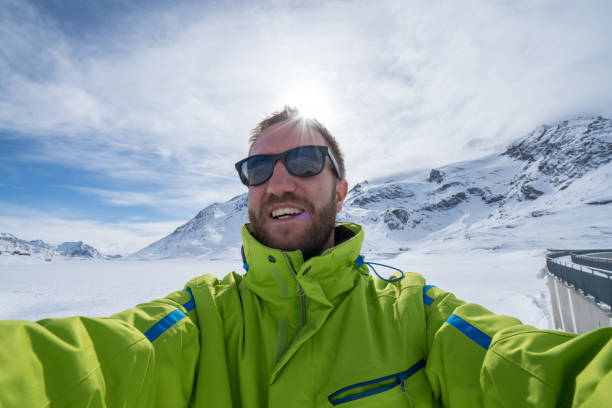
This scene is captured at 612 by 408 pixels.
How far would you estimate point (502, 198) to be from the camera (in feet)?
442

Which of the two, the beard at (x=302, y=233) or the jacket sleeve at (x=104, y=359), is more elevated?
the beard at (x=302, y=233)

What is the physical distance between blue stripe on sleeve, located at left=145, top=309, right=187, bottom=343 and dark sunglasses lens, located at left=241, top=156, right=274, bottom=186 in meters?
1.30

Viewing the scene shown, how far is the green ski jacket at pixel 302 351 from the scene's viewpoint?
100 cm

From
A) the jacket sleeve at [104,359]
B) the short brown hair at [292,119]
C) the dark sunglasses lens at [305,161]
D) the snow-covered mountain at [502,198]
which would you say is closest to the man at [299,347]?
the jacket sleeve at [104,359]

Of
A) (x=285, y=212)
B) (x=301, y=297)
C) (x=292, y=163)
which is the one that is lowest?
(x=301, y=297)

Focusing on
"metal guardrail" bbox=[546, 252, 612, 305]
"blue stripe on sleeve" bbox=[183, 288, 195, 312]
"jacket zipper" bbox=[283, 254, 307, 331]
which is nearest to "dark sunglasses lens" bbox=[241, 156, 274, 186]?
"jacket zipper" bbox=[283, 254, 307, 331]

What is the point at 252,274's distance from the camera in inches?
79.7

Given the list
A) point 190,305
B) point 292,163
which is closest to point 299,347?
point 190,305

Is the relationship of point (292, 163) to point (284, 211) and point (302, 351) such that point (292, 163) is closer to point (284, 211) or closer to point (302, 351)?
point (284, 211)

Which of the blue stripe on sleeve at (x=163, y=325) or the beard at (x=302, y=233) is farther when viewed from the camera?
the beard at (x=302, y=233)

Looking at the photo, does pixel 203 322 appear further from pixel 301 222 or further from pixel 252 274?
pixel 301 222

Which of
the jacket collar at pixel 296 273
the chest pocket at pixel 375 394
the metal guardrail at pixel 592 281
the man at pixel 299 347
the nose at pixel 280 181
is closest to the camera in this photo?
the man at pixel 299 347

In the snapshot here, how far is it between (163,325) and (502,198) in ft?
540

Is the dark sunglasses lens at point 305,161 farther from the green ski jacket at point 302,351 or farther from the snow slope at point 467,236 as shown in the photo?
the snow slope at point 467,236
